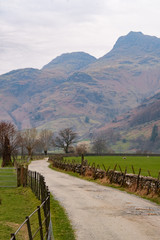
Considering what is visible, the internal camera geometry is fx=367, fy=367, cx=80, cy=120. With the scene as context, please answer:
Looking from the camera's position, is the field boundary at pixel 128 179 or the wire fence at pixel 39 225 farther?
the field boundary at pixel 128 179

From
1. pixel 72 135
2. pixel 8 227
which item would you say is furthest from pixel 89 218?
pixel 72 135

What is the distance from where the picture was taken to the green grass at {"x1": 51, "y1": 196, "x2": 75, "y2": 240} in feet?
50.2

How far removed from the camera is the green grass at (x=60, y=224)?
15.3m

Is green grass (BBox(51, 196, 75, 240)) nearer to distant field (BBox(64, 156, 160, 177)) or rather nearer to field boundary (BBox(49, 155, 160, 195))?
field boundary (BBox(49, 155, 160, 195))

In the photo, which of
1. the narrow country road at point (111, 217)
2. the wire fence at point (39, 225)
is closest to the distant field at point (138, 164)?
the narrow country road at point (111, 217)

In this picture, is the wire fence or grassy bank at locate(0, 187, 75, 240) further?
grassy bank at locate(0, 187, 75, 240)

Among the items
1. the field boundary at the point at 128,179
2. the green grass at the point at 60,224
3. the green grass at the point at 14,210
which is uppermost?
the field boundary at the point at 128,179

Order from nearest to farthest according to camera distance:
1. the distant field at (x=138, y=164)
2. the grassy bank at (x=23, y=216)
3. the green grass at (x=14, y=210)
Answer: the grassy bank at (x=23, y=216)
the green grass at (x=14, y=210)
the distant field at (x=138, y=164)

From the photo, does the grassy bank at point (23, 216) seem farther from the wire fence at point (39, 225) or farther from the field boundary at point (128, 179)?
the field boundary at point (128, 179)

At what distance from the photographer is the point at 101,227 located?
16531 mm

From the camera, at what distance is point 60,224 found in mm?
17859

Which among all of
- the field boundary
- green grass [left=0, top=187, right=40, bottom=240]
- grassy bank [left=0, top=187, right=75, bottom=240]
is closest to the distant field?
the field boundary

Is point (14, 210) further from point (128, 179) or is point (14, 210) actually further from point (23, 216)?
point (128, 179)

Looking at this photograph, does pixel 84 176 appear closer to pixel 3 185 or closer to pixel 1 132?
pixel 3 185
